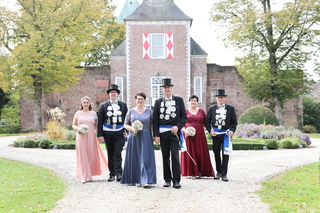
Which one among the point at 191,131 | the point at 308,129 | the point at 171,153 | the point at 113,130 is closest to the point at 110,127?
the point at 113,130

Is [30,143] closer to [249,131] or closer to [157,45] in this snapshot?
[249,131]

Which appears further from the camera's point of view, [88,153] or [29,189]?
[88,153]

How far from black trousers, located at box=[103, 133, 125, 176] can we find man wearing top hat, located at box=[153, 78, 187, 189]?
98 cm

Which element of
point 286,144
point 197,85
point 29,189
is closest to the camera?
point 29,189

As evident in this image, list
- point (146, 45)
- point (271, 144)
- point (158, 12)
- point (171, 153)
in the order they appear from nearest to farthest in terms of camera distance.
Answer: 1. point (171, 153)
2. point (271, 144)
3. point (146, 45)
4. point (158, 12)

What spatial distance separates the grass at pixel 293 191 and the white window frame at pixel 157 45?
1873 cm

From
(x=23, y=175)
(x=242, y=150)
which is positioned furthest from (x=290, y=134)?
(x=23, y=175)

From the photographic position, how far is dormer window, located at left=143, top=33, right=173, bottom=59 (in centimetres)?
2606

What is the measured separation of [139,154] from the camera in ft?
22.7

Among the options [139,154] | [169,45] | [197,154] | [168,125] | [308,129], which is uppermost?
[169,45]

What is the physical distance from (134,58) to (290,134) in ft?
42.9

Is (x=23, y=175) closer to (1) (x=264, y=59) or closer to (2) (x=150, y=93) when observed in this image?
(2) (x=150, y=93)

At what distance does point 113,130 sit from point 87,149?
2.24ft

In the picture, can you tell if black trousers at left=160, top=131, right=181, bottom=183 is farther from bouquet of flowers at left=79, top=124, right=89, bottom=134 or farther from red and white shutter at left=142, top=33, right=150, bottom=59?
red and white shutter at left=142, top=33, right=150, bottom=59
